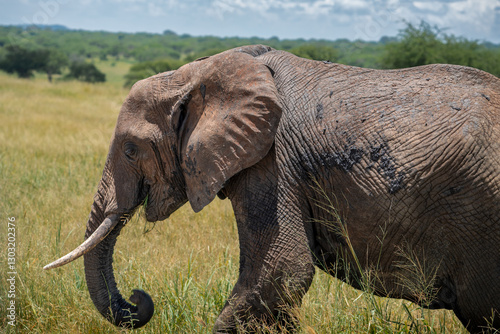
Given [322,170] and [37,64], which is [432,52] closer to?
[322,170]

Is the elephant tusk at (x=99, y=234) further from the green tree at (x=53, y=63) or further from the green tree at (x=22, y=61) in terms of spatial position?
the green tree at (x=53, y=63)

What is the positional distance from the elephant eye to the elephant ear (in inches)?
12.4

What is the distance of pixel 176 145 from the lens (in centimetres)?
308

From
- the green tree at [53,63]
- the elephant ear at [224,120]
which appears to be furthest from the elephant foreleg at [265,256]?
the green tree at [53,63]

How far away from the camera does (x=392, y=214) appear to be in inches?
102

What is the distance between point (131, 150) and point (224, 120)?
0.67 m

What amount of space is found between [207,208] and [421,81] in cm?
355

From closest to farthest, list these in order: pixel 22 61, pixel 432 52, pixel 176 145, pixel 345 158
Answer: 1. pixel 345 158
2. pixel 176 145
3. pixel 432 52
4. pixel 22 61

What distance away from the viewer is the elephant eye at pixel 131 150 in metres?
3.17

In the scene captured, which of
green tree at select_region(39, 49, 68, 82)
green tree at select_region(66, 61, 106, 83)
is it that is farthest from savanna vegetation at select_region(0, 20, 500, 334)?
green tree at select_region(39, 49, 68, 82)

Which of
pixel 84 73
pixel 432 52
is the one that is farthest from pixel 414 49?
pixel 84 73

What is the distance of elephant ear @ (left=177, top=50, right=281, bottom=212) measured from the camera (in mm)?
2791

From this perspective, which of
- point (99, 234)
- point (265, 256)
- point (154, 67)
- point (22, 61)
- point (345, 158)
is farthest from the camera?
point (22, 61)

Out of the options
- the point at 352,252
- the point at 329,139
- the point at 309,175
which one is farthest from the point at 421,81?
the point at 352,252
